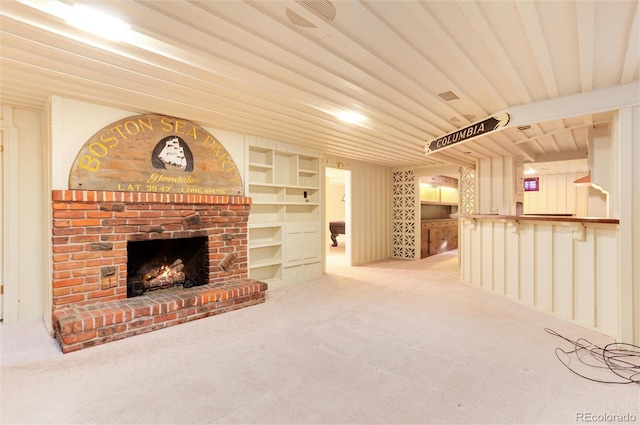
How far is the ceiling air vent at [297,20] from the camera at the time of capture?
5.84ft

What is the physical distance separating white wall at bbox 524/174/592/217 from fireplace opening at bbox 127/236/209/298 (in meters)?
10.2

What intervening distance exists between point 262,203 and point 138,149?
1867 millimetres

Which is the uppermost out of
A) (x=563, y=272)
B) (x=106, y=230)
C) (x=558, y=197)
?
(x=558, y=197)

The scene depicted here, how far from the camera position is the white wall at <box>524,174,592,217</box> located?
8898 millimetres

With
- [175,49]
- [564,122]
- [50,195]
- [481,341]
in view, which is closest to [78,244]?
[50,195]

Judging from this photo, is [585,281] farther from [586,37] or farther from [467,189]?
[467,189]

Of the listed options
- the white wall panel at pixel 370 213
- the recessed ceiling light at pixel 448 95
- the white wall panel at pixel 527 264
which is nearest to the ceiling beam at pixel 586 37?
the recessed ceiling light at pixel 448 95

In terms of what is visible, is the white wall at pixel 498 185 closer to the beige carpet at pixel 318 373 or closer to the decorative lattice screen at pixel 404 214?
the decorative lattice screen at pixel 404 214

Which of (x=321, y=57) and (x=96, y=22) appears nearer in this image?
(x=96, y=22)

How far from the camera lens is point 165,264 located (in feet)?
12.9

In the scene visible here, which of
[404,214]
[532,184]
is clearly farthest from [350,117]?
[532,184]

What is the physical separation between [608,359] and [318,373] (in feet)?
8.12

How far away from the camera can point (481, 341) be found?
2.86 m

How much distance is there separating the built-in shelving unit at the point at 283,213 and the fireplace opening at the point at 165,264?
83cm
